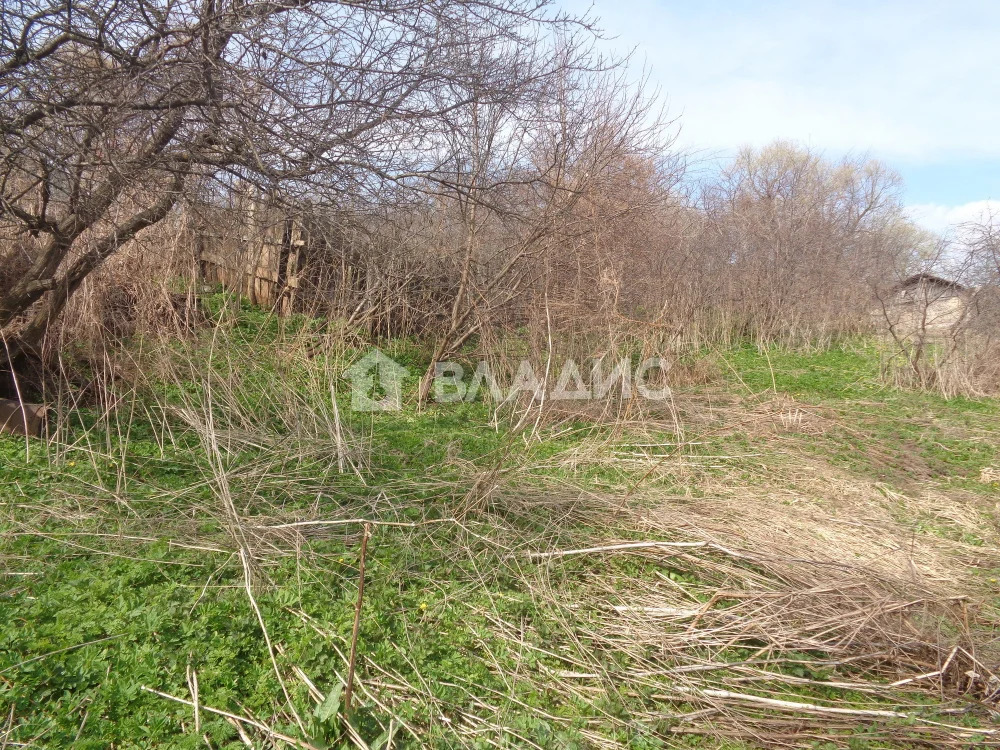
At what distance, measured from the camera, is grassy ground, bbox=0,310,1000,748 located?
2516mm

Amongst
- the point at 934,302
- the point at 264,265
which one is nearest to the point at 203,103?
the point at 264,265

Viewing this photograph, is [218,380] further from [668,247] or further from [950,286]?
[950,286]

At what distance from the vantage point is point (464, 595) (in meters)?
3.39

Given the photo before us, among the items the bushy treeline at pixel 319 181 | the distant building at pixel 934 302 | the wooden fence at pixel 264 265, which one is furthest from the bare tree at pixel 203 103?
the distant building at pixel 934 302

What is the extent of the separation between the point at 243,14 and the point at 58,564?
3043mm

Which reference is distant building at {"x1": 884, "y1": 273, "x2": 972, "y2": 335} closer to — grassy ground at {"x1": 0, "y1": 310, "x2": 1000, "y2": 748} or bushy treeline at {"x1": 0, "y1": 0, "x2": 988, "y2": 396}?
bushy treeline at {"x1": 0, "y1": 0, "x2": 988, "y2": 396}

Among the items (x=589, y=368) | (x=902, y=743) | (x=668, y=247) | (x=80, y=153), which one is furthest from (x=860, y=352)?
(x=80, y=153)

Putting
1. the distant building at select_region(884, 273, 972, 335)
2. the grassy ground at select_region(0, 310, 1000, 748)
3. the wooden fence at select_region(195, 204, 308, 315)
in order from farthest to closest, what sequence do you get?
the distant building at select_region(884, 273, 972, 335)
the wooden fence at select_region(195, 204, 308, 315)
the grassy ground at select_region(0, 310, 1000, 748)

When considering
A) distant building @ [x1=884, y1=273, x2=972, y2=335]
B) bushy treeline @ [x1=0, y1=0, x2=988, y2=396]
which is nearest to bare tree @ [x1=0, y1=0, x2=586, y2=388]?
bushy treeline @ [x1=0, y1=0, x2=988, y2=396]

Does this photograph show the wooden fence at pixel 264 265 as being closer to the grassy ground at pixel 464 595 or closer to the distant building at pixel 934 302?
the grassy ground at pixel 464 595

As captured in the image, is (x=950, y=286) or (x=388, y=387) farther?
(x=950, y=286)

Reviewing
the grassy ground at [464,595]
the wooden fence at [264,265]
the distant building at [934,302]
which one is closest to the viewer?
the grassy ground at [464,595]

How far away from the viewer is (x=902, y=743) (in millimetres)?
2539

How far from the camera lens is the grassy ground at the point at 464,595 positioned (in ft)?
8.25
